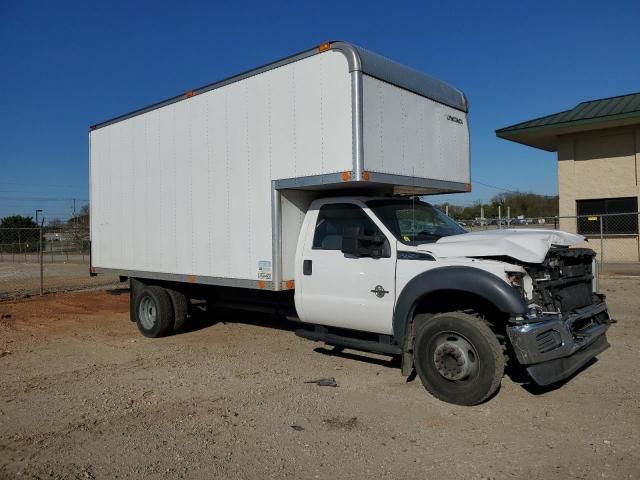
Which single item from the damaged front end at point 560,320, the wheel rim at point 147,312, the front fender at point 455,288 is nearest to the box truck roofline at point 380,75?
the front fender at point 455,288

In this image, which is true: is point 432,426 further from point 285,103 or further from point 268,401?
point 285,103

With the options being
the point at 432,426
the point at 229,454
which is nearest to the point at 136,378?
the point at 229,454

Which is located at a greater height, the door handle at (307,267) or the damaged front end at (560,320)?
the door handle at (307,267)

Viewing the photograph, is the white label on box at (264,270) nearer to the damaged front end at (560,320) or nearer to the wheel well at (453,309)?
the wheel well at (453,309)

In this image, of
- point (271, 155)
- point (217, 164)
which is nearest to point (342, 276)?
point (271, 155)

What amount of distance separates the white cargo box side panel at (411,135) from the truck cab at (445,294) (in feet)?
1.67

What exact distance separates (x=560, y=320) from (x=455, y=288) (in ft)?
3.13

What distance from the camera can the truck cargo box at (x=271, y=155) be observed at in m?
5.90

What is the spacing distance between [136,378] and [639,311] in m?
8.53

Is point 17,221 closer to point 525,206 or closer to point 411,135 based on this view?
point 525,206

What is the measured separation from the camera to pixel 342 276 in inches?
237

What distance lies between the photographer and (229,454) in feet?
13.4

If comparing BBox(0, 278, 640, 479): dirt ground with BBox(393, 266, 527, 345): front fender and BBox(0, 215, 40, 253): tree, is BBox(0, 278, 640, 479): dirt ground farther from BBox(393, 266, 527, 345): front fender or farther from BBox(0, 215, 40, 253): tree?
BBox(0, 215, 40, 253): tree

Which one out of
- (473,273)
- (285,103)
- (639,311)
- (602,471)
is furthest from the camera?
(639,311)
